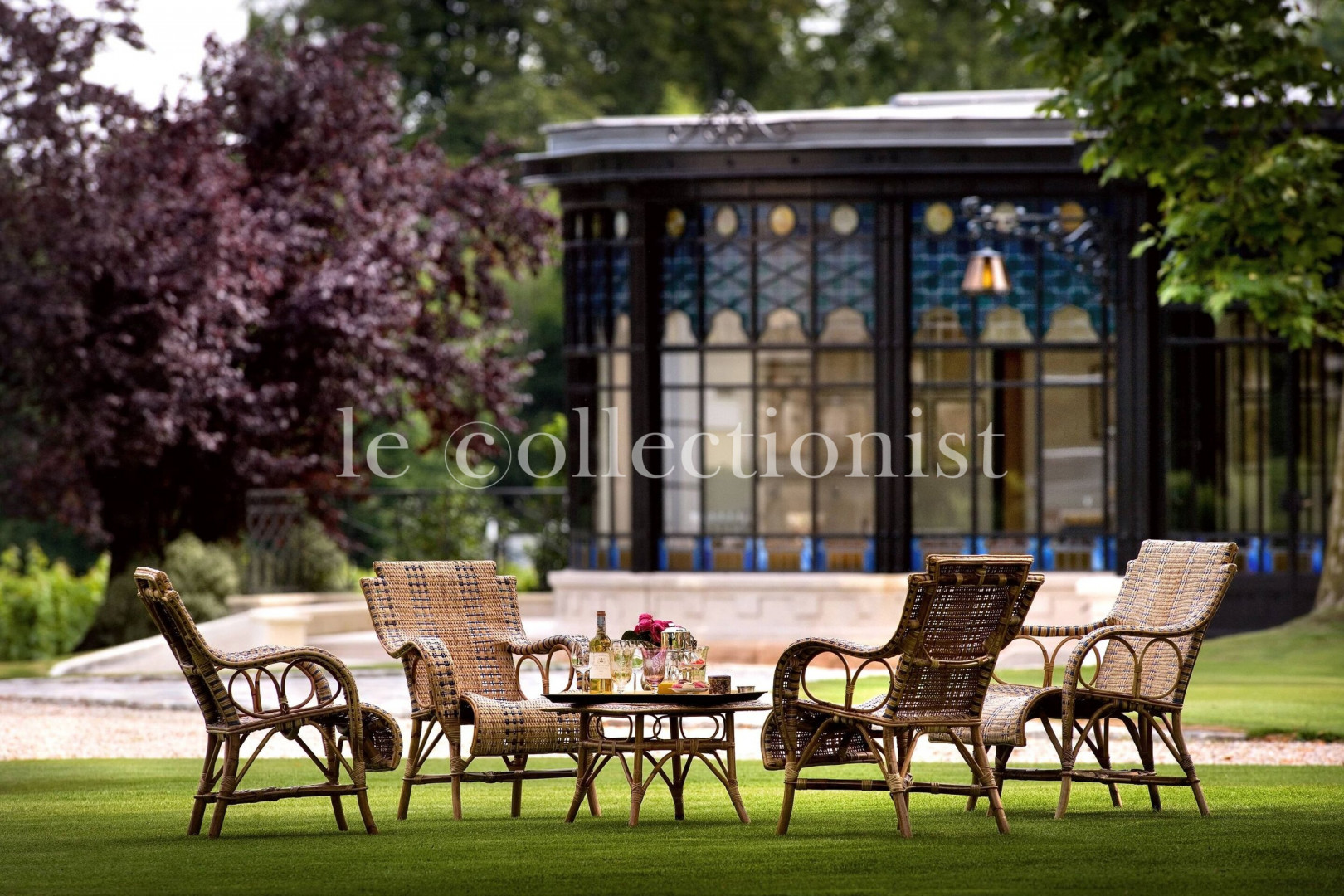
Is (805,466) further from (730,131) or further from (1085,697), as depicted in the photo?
(1085,697)

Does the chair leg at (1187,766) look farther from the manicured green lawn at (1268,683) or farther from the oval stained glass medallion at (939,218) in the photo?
the oval stained glass medallion at (939,218)

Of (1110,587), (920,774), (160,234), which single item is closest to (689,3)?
(160,234)

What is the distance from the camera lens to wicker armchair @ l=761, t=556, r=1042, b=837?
7234 mm

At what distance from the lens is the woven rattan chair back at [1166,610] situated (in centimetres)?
791

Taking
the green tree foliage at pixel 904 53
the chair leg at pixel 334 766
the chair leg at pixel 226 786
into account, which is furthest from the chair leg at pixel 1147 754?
→ the green tree foliage at pixel 904 53

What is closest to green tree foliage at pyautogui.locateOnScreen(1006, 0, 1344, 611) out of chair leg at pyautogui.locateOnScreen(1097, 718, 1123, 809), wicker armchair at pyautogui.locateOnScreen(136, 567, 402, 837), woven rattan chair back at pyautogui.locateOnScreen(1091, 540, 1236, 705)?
woven rattan chair back at pyautogui.locateOnScreen(1091, 540, 1236, 705)

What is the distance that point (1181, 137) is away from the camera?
585 inches

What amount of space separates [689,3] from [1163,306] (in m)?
20.4

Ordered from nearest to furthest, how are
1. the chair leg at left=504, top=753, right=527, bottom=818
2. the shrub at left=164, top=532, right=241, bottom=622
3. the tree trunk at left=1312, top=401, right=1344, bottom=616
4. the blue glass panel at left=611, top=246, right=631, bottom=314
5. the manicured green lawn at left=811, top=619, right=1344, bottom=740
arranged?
the chair leg at left=504, top=753, right=527, bottom=818
the manicured green lawn at left=811, top=619, right=1344, bottom=740
the tree trunk at left=1312, top=401, right=1344, bottom=616
the blue glass panel at left=611, top=246, right=631, bottom=314
the shrub at left=164, top=532, right=241, bottom=622

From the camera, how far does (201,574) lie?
1991cm

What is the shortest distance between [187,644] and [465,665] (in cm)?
139

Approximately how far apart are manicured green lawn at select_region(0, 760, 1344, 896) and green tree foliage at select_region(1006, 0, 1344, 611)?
6441 mm

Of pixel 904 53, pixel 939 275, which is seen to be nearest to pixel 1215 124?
pixel 939 275

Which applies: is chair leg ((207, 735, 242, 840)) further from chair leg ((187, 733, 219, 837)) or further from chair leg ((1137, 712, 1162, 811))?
chair leg ((1137, 712, 1162, 811))
